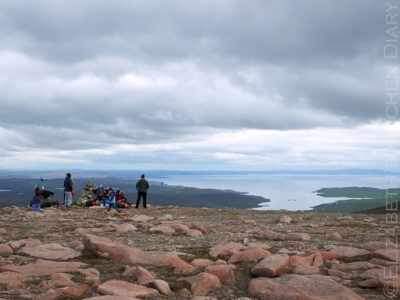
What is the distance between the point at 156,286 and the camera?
7.82 m

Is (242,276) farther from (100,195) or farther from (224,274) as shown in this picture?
(100,195)

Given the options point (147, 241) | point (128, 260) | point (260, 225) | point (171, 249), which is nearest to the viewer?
point (128, 260)

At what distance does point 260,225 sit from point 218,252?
8010mm

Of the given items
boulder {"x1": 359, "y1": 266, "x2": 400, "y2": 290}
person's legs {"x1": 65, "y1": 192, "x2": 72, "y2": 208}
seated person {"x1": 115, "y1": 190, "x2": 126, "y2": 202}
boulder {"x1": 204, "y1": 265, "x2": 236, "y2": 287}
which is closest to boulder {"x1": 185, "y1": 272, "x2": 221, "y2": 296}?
boulder {"x1": 204, "y1": 265, "x2": 236, "y2": 287}

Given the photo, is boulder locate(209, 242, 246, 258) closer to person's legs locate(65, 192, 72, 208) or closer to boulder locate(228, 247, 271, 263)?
boulder locate(228, 247, 271, 263)

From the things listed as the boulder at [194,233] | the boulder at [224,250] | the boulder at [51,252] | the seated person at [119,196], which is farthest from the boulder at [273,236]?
the seated person at [119,196]

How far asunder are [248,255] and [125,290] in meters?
3.86

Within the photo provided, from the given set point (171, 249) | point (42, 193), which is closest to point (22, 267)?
point (171, 249)

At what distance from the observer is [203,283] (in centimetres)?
796

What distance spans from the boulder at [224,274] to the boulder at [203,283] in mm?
258

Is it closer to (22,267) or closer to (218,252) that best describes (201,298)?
(218,252)

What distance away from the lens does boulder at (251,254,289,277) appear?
8.64m

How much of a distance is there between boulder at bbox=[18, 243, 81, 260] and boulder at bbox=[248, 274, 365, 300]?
5651mm

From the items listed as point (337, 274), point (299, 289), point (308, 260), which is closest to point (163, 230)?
point (308, 260)
